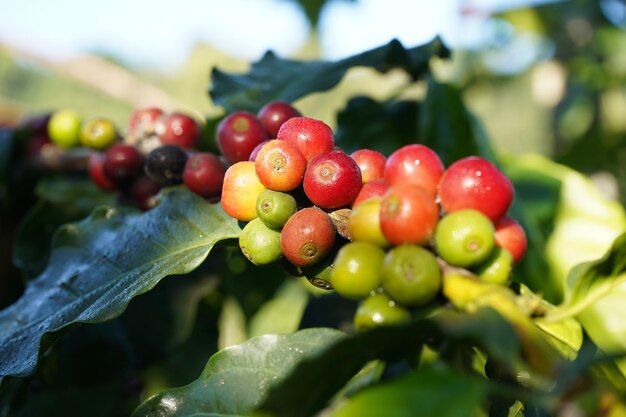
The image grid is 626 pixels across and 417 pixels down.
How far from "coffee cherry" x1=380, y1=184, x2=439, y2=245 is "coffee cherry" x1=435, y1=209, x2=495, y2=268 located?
17mm

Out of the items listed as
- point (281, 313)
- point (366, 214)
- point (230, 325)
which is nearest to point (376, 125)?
point (281, 313)

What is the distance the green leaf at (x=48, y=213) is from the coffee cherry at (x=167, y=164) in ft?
1.38

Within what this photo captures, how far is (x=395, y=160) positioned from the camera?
2.74 ft

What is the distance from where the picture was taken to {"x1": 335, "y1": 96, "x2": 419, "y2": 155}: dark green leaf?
1711mm

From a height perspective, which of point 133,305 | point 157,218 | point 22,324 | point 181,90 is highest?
point 157,218

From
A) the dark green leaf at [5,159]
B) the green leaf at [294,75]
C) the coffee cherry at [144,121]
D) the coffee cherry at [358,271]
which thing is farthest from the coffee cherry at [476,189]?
the dark green leaf at [5,159]

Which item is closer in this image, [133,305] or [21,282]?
[133,305]

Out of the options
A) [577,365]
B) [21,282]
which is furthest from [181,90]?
[577,365]

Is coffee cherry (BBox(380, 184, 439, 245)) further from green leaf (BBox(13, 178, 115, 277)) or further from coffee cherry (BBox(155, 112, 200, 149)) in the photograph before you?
green leaf (BBox(13, 178, 115, 277))

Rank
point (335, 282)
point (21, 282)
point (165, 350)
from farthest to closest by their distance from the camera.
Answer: point (21, 282) < point (165, 350) < point (335, 282)

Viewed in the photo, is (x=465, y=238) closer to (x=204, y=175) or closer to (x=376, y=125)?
(x=204, y=175)

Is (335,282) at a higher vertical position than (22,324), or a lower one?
higher

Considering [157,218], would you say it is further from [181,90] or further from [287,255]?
[181,90]

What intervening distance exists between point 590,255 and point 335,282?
973mm
